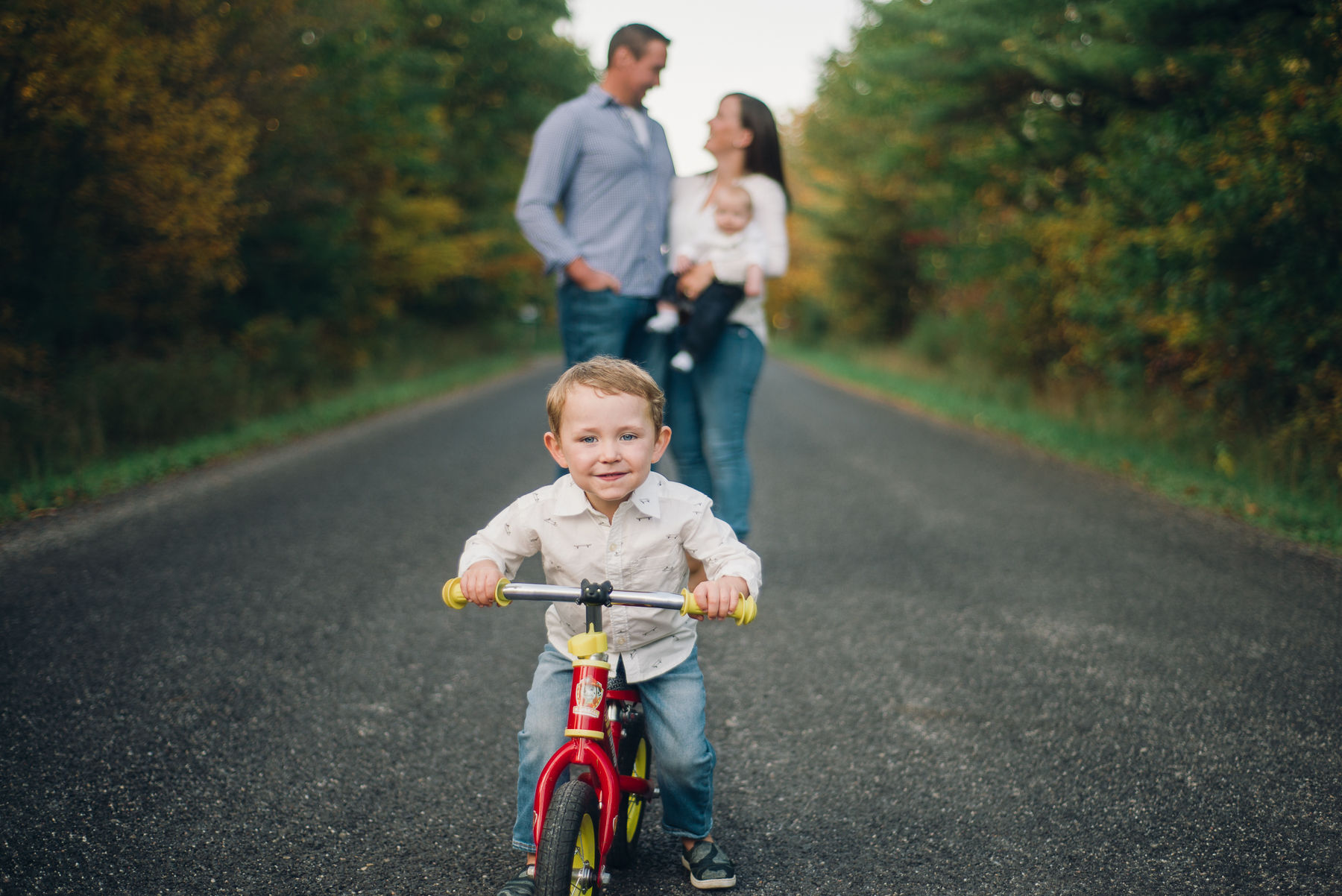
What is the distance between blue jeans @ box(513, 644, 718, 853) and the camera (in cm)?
216

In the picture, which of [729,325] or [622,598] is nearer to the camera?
[622,598]

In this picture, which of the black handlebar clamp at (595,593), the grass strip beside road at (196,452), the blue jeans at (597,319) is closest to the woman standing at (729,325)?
the blue jeans at (597,319)

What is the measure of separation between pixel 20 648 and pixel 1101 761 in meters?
4.09

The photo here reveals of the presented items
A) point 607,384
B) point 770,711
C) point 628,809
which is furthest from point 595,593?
point 770,711

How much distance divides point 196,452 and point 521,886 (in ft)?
24.9

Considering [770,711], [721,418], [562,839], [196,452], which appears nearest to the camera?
[562,839]

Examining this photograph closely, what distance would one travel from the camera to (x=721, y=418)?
3.90 meters

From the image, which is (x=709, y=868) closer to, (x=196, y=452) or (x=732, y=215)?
(x=732, y=215)

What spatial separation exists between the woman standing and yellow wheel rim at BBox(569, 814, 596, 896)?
6.64ft

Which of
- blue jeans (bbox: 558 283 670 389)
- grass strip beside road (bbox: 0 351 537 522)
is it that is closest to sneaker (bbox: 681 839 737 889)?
blue jeans (bbox: 558 283 670 389)

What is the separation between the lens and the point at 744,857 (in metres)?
2.39

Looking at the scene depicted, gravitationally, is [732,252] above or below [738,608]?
above

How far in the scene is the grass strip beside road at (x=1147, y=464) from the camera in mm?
6062

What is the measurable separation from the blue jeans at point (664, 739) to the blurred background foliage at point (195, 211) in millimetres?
6522
